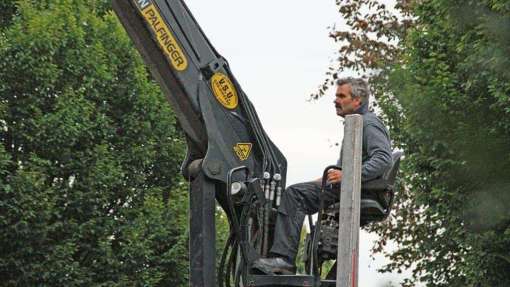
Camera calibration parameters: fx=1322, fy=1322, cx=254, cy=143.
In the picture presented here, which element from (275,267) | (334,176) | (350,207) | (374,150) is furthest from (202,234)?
(350,207)

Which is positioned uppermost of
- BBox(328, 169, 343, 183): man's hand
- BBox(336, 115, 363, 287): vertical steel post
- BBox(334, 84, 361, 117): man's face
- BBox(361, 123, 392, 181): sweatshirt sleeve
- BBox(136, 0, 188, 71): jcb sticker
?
BBox(136, 0, 188, 71): jcb sticker

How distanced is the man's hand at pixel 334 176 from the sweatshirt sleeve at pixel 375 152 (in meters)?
0.17

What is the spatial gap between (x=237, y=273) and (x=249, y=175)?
788 millimetres

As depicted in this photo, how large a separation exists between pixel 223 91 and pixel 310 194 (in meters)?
1.15

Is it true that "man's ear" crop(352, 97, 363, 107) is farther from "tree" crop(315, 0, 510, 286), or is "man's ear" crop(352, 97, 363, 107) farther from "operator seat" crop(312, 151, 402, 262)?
"tree" crop(315, 0, 510, 286)

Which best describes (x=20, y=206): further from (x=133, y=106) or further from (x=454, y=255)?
(x=454, y=255)

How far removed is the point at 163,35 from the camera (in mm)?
9977

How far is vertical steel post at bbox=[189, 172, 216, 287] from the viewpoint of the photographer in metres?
9.50

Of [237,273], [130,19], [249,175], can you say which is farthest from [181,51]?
[237,273]

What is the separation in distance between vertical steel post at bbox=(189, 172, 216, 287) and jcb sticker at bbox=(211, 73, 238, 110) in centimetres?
72

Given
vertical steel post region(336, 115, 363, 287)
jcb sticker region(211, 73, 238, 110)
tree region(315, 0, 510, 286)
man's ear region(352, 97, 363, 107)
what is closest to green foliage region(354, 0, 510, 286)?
tree region(315, 0, 510, 286)

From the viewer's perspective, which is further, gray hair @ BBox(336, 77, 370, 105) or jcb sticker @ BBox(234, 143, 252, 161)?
jcb sticker @ BBox(234, 143, 252, 161)

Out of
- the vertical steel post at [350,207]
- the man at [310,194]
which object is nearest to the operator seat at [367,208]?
the man at [310,194]

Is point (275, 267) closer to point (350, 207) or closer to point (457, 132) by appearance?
point (350, 207)
